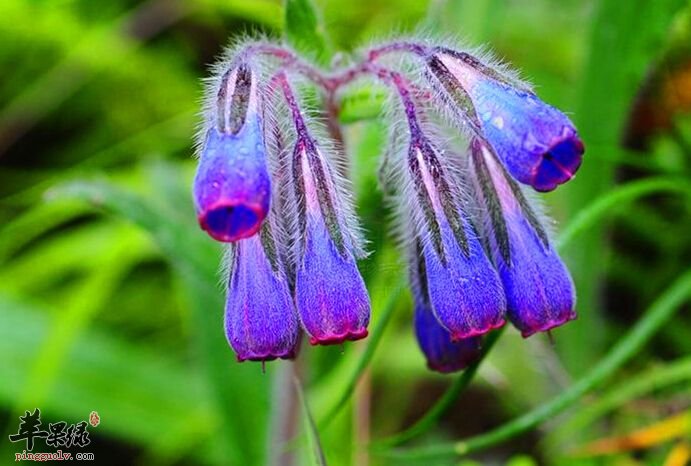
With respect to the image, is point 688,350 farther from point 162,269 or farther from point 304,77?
point 162,269

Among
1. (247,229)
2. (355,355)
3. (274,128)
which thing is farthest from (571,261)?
(247,229)

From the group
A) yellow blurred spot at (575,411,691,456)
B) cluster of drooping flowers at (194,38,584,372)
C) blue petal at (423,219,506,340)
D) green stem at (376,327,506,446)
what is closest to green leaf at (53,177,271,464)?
green stem at (376,327,506,446)

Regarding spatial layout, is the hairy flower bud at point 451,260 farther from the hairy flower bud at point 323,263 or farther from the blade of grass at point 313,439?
the blade of grass at point 313,439

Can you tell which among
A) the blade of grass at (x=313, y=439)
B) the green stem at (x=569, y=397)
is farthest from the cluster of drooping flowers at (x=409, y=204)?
the green stem at (x=569, y=397)

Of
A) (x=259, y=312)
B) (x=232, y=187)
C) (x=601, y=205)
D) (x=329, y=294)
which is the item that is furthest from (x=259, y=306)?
(x=601, y=205)

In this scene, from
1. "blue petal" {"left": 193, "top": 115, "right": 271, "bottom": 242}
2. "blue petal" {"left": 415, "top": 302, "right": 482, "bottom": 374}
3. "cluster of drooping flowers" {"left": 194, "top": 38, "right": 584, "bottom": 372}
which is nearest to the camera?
"blue petal" {"left": 193, "top": 115, "right": 271, "bottom": 242}

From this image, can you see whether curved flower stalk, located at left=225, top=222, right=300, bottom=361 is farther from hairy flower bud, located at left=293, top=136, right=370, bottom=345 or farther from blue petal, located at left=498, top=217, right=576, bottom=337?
blue petal, located at left=498, top=217, right=576, bottom=337
